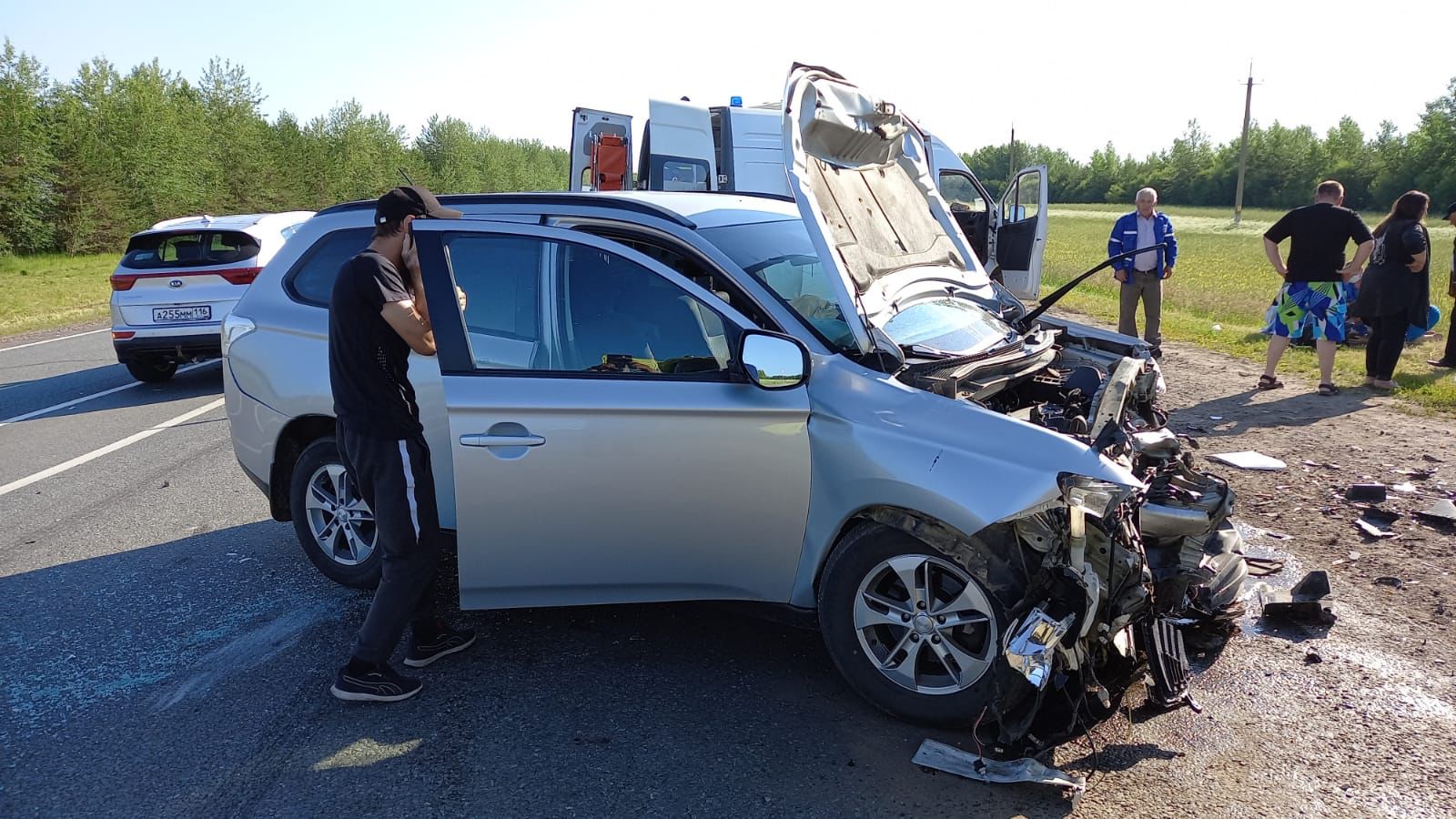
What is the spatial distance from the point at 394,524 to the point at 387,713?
74 cm

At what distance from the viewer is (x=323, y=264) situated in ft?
16.5

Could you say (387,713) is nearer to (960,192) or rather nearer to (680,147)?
(680,147)

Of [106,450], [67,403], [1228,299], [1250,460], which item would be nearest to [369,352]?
[106,450]

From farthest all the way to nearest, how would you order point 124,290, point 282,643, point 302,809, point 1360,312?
point 124,290
point 1360,312
point 282,643
point 302,809

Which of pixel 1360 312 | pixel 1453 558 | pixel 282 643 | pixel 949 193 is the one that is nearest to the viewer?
pixel 282 643

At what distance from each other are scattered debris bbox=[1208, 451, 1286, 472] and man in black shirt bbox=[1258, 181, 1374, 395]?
2499 millimetres

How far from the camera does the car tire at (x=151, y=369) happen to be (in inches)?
438

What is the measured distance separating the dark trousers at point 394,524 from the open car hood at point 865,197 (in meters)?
1.85

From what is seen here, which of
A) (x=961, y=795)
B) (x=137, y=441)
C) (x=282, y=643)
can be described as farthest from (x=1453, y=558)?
(x=137, y=441)

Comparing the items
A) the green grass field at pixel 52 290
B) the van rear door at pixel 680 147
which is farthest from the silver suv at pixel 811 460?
the green grass field at pixel 52 290

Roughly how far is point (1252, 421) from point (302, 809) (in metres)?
7.80

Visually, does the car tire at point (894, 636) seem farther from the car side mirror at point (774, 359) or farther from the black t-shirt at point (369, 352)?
the black t-shirt at point (369, 352)

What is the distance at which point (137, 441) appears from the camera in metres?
8.33

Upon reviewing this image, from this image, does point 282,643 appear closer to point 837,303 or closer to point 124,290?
point 837,303
